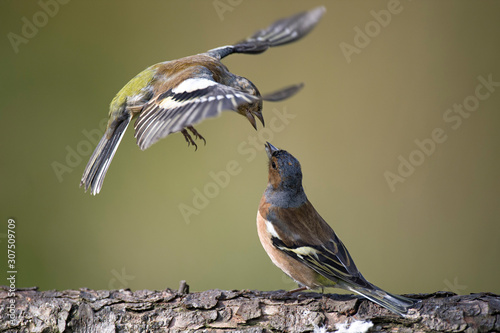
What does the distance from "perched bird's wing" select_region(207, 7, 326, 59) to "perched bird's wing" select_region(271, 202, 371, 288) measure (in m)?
1.56

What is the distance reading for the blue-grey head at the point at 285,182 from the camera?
2836mm

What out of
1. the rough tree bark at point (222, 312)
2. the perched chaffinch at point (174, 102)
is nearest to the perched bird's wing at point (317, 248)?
the rough tree bark at point (222, 312)

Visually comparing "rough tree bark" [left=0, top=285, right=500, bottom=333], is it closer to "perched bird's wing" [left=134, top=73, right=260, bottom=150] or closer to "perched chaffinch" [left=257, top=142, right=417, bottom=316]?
"perched chaffinch" [left=257, top=142, right=417, bottom=316]

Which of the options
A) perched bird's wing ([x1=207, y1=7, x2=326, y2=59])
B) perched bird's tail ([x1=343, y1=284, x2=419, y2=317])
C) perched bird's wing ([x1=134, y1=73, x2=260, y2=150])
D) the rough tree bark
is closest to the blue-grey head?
perched bird's wing ([x1=134, y1=73, x2=260, y2=150])

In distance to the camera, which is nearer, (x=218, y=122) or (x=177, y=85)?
(x=177, y=85)

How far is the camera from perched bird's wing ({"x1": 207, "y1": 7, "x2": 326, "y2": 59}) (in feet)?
13.0

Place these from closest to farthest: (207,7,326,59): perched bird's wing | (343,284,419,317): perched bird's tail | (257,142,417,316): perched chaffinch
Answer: (343,284,419,317): perched bird's tail → (257,142,417,316): perched chaffinch → (207,7,326,59): perched bird's wing

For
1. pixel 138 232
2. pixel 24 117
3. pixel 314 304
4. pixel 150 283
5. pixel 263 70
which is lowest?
pixel 314 304

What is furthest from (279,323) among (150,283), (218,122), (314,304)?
(218,122)

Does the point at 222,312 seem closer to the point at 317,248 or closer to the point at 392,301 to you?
the point at 317,248

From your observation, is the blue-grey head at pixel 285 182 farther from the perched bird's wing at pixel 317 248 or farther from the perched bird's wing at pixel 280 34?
the perched bird's wing at pixel 280 34

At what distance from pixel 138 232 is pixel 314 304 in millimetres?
3088

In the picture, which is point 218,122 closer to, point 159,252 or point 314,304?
point 159,252

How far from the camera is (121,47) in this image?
543cm
